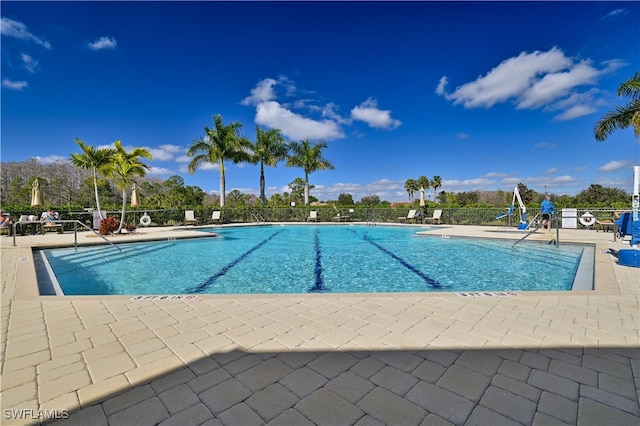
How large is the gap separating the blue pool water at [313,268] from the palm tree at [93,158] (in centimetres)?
417

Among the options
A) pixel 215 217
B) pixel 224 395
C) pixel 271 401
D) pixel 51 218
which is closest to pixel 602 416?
pixel 271 401

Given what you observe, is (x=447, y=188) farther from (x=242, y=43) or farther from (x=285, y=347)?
(x=285, y=347)

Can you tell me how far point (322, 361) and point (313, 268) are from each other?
197 inches

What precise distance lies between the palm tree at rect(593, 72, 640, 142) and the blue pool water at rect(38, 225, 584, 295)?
6.53 meters

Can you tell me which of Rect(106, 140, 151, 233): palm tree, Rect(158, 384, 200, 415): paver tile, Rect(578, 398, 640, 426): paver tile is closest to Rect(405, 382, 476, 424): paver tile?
Rect(578, 398, 640, 426): paver tile

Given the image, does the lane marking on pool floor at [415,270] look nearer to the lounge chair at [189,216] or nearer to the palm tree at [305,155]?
the lounge chair at [189,216]

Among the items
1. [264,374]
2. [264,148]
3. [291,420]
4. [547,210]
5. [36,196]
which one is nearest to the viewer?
[291,420]

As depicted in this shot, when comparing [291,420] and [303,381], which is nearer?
[291,420]

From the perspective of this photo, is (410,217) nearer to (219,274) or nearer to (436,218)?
(436,218)

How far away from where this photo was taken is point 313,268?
6926 mm

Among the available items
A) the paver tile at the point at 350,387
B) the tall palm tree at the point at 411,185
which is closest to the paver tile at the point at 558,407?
the paver tile at the point at 350,387

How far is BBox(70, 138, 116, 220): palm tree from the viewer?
35.3 ft

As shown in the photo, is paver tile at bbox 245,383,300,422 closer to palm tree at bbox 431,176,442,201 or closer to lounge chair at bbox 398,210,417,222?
lounge chair at bbox 398,210,417,222

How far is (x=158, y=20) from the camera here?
32.7ft
